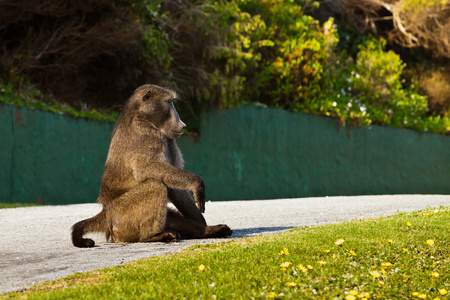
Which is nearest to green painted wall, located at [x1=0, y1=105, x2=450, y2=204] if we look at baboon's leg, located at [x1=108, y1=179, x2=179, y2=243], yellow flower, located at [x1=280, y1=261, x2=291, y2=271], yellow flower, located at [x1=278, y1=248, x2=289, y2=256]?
baboon's leg, located at [x1=108, y1=179, x2=179, y2=243]

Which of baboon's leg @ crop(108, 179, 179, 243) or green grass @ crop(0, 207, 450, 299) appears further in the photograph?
baboon's leg @ crop(108, 179, 179, 243)

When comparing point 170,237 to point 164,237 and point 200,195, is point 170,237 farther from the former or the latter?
point 200,195

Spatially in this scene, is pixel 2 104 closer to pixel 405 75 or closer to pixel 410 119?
pixel 410 119

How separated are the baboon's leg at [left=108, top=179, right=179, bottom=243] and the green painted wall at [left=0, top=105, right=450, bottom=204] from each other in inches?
264

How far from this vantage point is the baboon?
21.7 feet

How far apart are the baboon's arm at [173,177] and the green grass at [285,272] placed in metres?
0.59

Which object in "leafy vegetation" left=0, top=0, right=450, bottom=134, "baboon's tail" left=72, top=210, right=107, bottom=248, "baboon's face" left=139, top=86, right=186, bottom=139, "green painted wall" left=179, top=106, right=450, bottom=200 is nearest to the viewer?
"baboon's face" left=139, top=86, right=186, bottom=139

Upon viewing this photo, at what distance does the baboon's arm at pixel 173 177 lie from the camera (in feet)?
21.5

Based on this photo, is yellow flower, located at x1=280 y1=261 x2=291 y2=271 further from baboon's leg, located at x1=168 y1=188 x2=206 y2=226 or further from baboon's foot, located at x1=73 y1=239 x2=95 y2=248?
baboon's foot, located at x1=73 y1=239 x2=95 y2=248

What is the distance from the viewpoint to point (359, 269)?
5863mm

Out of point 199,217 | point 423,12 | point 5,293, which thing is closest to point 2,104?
point 199,217

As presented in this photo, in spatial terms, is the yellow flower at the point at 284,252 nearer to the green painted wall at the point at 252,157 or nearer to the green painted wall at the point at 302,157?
the green painted wall at the point at 252,157

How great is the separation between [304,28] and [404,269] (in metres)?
14.4

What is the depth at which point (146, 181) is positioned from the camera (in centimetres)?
668
